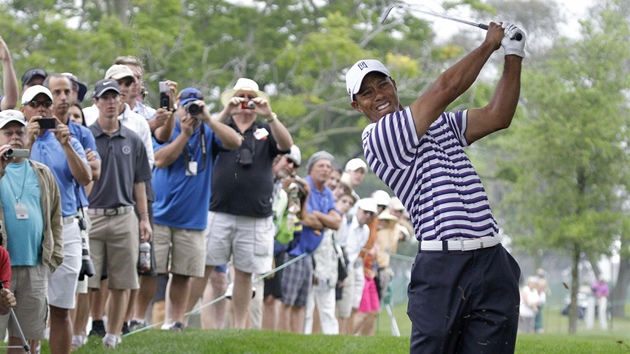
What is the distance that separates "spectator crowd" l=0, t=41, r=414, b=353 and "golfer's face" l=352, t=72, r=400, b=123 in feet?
9.06

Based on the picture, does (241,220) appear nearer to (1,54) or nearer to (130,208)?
(130,208)

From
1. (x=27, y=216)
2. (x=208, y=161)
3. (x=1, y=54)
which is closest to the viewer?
(x=27, y=216)

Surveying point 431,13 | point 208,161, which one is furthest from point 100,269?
point 431,13

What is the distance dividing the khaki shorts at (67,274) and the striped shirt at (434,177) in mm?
3781

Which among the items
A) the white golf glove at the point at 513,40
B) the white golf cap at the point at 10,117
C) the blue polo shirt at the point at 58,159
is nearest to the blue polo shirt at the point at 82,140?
the blue polo shirt at the point at 58,159

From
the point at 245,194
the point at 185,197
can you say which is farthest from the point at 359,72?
the point at 245,194

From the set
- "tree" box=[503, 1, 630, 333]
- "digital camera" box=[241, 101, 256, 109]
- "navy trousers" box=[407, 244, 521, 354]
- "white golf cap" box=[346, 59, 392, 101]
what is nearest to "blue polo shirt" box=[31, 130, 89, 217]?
"digital camera" box=[241, 101, 256, 109]

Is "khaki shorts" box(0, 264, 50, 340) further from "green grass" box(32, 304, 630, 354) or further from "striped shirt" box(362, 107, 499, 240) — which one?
"striped shirt" box(362, 107, 499, 240)

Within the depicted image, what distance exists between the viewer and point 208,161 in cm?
1162

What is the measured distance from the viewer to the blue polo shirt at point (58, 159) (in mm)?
9320

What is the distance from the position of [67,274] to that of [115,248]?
1386 mm

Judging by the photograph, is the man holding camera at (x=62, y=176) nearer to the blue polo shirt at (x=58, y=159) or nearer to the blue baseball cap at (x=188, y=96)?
the blue polo shirt at (x=58, y=159)

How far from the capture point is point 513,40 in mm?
5770

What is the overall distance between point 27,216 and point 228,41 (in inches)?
869
